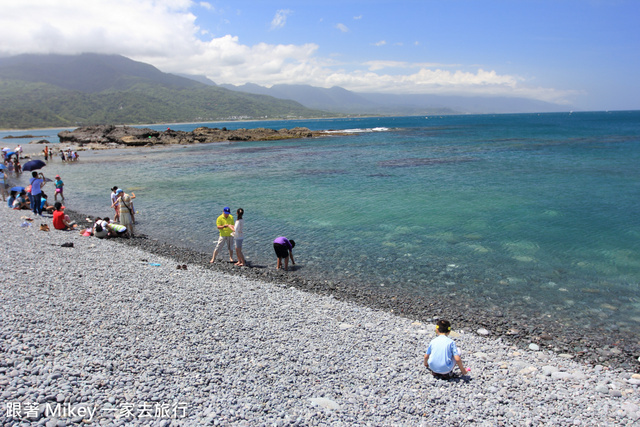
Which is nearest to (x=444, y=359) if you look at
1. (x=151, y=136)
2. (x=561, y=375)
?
(x=561, y=375)

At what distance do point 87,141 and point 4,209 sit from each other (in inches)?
2902

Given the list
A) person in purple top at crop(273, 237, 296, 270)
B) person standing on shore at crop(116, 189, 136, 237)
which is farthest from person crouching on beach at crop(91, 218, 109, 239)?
person in purple top at crop(273, 237, 296, 270)

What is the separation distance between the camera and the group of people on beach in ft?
46.3

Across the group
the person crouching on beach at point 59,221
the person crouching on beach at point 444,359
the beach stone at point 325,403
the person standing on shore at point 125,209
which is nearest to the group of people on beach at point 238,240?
the person standing on shore at point 125,209

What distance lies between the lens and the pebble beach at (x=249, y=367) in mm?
5996

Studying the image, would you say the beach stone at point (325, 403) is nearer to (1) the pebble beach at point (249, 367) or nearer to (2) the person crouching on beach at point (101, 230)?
(1) the pebble beach at point (249, 367)

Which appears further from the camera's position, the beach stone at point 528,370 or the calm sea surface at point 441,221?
the calm sea surface at point 441,221

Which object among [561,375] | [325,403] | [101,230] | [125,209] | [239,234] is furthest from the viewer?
[125,209]

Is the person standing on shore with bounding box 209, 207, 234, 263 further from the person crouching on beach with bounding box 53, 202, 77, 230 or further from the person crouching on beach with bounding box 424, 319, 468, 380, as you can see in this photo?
the person crouching on beach with bounding box 424, 319, 468, 380

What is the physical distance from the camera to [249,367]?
734cm

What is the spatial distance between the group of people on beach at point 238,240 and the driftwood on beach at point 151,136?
74018 mm

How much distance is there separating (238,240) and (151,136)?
8331cm

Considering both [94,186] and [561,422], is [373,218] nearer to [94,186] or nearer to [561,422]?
[561,422]

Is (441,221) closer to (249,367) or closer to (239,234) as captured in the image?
(239,234)
